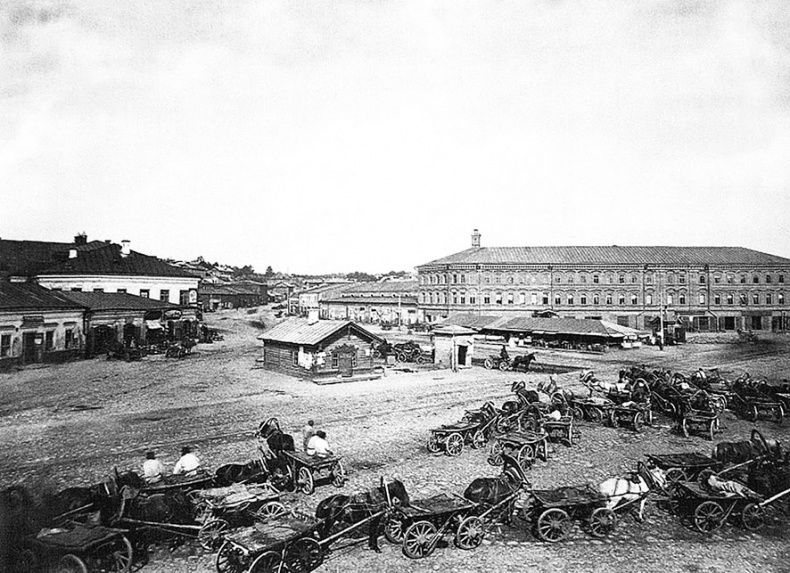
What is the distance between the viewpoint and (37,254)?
161ft

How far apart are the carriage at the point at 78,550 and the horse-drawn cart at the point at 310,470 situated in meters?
4.37

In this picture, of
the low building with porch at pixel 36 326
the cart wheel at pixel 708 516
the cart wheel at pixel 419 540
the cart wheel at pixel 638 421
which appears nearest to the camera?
the cart wheel at pixel 419 540

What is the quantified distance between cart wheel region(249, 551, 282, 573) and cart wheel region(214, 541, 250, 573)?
28 cm

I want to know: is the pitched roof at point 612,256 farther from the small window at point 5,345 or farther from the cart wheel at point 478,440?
the cart wheel at point 478,440

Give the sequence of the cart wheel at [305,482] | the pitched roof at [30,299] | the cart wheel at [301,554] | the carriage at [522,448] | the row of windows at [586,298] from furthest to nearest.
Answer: the row of windows at [586,298] < the pitched roof at [30,299] < the carriage at [522,448] < the cart wheel at [305,482] < the cart wheel at [301,554]

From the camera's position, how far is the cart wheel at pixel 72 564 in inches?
318

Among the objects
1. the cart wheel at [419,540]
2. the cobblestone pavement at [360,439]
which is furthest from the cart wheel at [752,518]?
the cart wheel at [419,540]

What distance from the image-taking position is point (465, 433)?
16.5 metres

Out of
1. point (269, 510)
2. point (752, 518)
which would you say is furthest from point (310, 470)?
point (752, 518)

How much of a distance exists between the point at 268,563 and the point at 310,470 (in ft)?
14.0

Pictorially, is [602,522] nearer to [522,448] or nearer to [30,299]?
[522,448]

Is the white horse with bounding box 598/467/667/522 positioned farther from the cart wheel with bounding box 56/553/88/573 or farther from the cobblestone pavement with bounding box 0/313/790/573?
the cart wheel with bounding box 56/553/88/573

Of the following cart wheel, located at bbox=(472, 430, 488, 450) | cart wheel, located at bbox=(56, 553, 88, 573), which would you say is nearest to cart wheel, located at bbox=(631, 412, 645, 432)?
cart wheel, located at bbox=(472, 430, 488, 450)

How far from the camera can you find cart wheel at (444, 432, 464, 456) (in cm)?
1576
